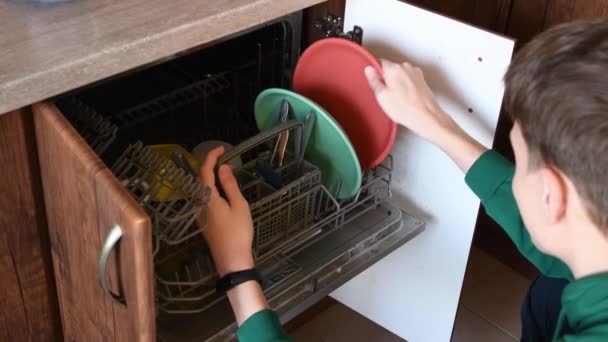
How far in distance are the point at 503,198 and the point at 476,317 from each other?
76 centimetres

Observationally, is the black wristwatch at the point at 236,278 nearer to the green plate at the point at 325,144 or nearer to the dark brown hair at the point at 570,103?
the green plate at the point at 325,144

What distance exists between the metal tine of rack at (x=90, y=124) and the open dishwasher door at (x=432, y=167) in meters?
0.43

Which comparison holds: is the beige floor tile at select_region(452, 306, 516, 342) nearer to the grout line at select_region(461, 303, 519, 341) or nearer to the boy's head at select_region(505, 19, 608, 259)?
the grout line at select_region(461, 303, 519, 341)

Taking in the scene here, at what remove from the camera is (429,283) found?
1.35m

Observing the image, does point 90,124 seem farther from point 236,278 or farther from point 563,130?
point 563,130

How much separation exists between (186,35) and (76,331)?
1.44 ft

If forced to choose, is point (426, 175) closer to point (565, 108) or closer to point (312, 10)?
point (312, 10)

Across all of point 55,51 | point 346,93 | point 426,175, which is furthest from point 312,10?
point 55,51

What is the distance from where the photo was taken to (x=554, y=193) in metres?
0.85

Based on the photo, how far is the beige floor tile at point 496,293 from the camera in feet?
5.99

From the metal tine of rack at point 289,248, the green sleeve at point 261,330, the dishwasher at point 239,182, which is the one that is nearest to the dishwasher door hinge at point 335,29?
the dishwasher at point 239,182

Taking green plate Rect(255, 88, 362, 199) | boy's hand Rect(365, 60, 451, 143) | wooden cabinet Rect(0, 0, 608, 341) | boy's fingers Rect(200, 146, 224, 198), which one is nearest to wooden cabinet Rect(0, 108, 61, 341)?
wooden cabinet Rect(0, 0, 608, 341)

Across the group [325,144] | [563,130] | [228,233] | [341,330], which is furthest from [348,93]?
[341,330]

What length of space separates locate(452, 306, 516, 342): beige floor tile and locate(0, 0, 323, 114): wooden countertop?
103 centimetres
